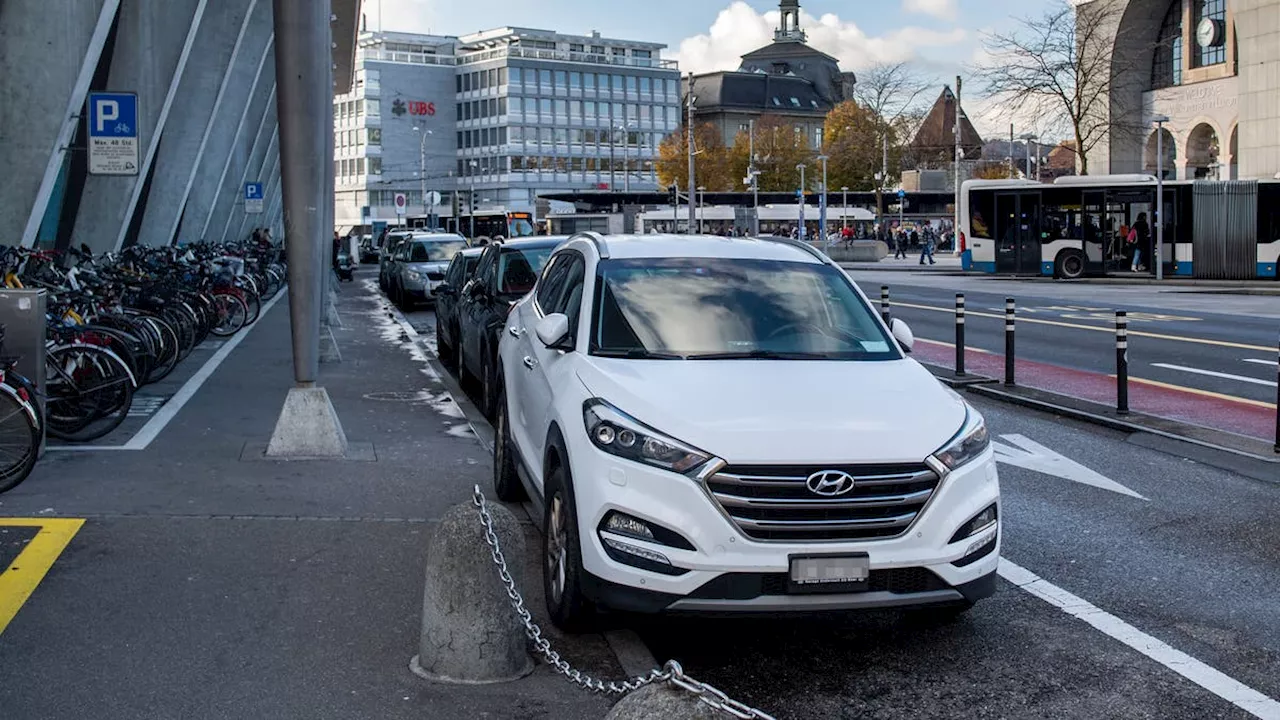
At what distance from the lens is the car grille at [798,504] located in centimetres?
562

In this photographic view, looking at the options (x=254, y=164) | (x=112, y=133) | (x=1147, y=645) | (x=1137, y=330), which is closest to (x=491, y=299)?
(x=112, y=133)

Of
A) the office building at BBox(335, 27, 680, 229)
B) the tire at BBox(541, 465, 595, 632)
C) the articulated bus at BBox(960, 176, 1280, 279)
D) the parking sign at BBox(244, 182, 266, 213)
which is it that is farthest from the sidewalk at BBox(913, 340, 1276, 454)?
the office building at BBox(335, 27, 680, 229)

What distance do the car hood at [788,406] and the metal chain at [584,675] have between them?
0.80 meters

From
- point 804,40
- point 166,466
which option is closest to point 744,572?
point 166,466

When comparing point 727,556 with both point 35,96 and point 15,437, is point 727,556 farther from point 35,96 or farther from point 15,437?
point 35,96

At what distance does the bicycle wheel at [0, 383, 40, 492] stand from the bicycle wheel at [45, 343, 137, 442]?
Answer: 197 centimetres

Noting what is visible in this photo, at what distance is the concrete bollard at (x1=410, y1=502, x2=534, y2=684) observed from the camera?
18.7 feet

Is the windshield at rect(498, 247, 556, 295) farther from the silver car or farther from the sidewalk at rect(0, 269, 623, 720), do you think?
the silver car

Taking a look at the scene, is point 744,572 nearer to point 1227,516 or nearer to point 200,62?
point 1227,516

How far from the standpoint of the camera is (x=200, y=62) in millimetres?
31406

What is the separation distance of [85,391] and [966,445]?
7.75 metres

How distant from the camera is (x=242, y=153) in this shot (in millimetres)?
46938

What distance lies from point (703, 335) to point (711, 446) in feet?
4.92

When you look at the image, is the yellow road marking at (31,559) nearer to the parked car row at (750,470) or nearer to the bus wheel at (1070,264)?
the parked car row at (750,470)
